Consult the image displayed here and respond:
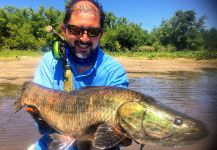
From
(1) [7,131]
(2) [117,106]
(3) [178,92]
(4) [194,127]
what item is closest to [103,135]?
(2) [117,106]

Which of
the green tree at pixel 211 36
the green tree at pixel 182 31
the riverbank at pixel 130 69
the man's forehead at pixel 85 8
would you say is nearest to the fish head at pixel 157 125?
the man's forehead at pixel 85 8

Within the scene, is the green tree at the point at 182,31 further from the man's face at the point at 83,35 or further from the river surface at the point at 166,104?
the man's face at the point at 83,35

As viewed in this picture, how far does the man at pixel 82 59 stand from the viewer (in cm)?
303

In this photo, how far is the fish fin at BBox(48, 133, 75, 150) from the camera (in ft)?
9.41

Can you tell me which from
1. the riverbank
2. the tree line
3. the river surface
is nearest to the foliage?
the tree line

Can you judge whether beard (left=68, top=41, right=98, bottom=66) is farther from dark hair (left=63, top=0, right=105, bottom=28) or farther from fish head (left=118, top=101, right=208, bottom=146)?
fish head (left=118, top=101, right=208, bottom=146)

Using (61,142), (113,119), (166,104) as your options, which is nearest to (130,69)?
(166,104)

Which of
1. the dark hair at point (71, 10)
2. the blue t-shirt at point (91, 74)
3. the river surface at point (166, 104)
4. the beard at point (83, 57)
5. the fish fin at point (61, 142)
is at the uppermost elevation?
the dark hair at point (71, 10)

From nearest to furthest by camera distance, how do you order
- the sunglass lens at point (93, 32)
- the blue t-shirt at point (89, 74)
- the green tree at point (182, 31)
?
the sunglass lens at point (93, 32)
the blue t-shirt at point (89, 74)
the green tree at point (182, 31)

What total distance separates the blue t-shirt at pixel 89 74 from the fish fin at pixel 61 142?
239 millimetres

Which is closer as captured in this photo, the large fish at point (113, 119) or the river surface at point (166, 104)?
the large fish at point (113, 119)

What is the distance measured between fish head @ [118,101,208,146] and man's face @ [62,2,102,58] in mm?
647

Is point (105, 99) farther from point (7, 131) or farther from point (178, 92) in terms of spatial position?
point (178, 92)

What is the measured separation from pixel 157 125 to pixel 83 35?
0.89 m
